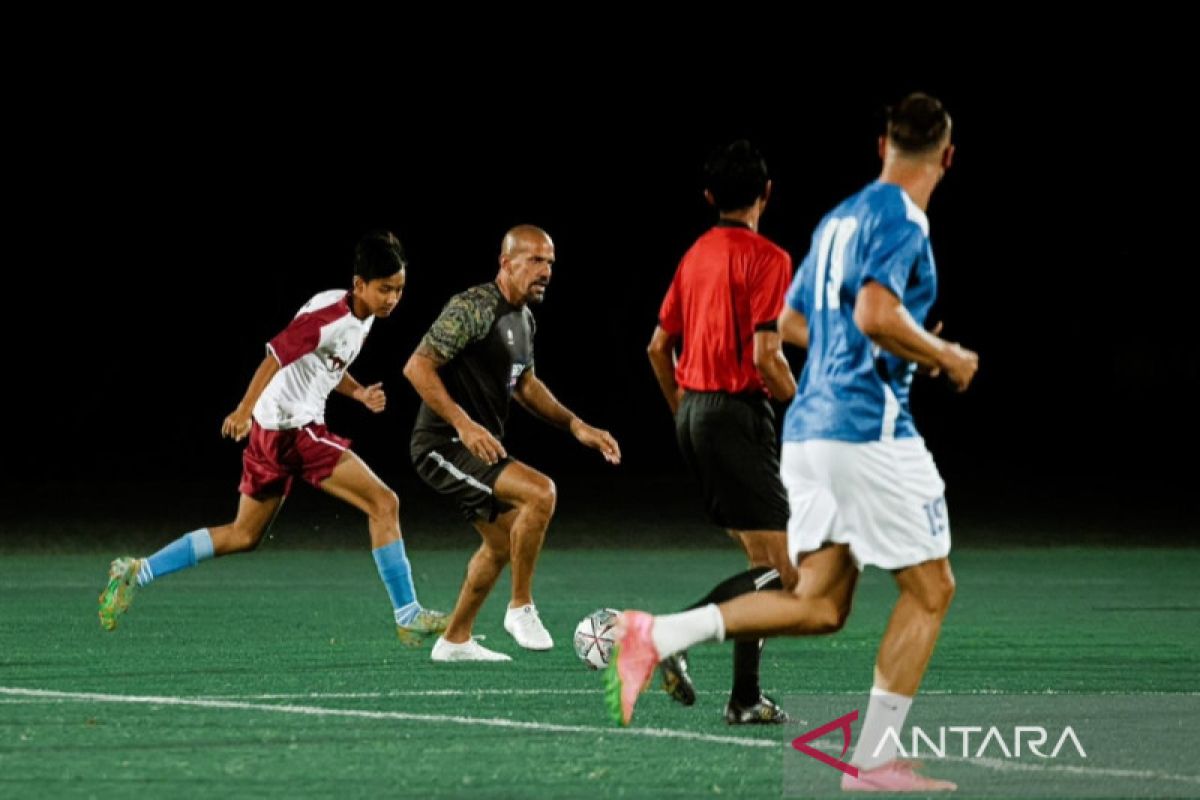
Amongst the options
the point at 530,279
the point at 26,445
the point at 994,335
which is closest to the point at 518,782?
the point at 530,279

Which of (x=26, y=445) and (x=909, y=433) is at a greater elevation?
(x=909, y=433)

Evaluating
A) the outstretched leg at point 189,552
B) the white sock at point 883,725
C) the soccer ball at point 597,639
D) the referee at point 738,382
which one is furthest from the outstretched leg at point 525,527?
the white sock at point 883,725

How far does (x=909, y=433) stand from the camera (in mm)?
6238

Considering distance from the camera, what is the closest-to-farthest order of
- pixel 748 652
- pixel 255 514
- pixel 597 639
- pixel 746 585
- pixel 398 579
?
pixel 746 585 → pixel 748 652 → pixel 597 639 → pixel 398 579 → pixel 255 514

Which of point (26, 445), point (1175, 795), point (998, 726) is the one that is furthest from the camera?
point (26, 445)

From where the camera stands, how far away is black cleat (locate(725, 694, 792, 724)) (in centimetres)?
768

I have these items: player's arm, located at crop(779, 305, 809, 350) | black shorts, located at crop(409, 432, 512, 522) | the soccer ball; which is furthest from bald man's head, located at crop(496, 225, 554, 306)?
player's arm, located at crop(779, 305, 809, 350)

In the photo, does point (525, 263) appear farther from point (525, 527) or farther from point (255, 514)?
point (255, 514)

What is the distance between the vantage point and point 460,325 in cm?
998

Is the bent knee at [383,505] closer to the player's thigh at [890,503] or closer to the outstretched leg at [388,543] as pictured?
the outstretched leg at [388,543]

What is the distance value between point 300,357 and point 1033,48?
22791 mm

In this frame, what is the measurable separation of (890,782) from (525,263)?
4418 mm

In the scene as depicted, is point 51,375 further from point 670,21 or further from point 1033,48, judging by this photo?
point 1033,48

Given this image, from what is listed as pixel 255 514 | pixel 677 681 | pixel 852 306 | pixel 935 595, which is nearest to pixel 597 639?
pixel 677 681
